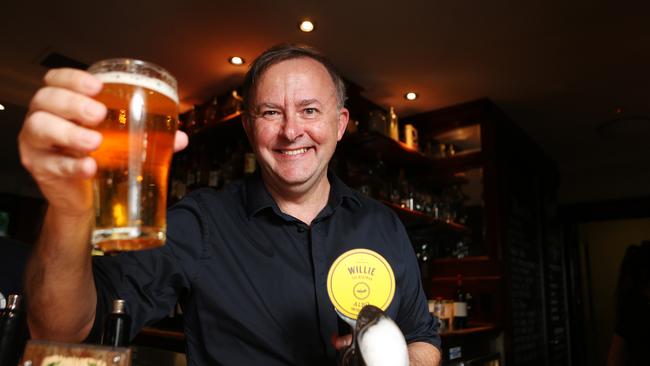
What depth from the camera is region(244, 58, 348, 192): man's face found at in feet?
4.03

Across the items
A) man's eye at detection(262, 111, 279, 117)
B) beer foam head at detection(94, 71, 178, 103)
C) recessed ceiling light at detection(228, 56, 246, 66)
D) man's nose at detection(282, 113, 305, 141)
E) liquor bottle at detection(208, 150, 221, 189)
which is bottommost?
beer foam head at detection(94, 71, 178, 103)

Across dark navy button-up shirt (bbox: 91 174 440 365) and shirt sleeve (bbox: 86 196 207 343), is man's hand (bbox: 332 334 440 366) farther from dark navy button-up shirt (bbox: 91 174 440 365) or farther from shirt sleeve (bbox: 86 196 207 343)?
shirt sleeve (bbox: 86 196 207 343)

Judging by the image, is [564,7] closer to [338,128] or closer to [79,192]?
[338,128]

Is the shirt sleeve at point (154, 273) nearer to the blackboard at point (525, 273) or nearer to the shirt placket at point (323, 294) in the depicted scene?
A: the shirt placket at point (323, 294)

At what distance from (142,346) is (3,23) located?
2.27 meters

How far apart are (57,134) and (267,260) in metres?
0.72

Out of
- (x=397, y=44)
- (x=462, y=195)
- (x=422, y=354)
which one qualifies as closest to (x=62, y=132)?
(x=422, y=354)

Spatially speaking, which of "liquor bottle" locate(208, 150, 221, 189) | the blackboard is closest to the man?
"liquor bottle" locate(208, 150, 221, 189)

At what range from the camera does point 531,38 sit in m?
3.27

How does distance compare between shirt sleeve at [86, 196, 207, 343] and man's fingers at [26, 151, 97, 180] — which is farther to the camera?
shirt sleeve at [86, 196, 207, 343]

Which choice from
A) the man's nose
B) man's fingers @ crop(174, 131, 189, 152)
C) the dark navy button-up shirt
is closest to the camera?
man's fingers @ crop(174, 131, 189, 152)

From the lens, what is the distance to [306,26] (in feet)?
10.1

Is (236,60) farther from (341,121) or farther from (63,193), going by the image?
(63,193)

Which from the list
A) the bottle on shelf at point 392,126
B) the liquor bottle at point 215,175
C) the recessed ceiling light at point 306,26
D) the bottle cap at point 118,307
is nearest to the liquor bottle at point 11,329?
the bottle cap at point 118,307
